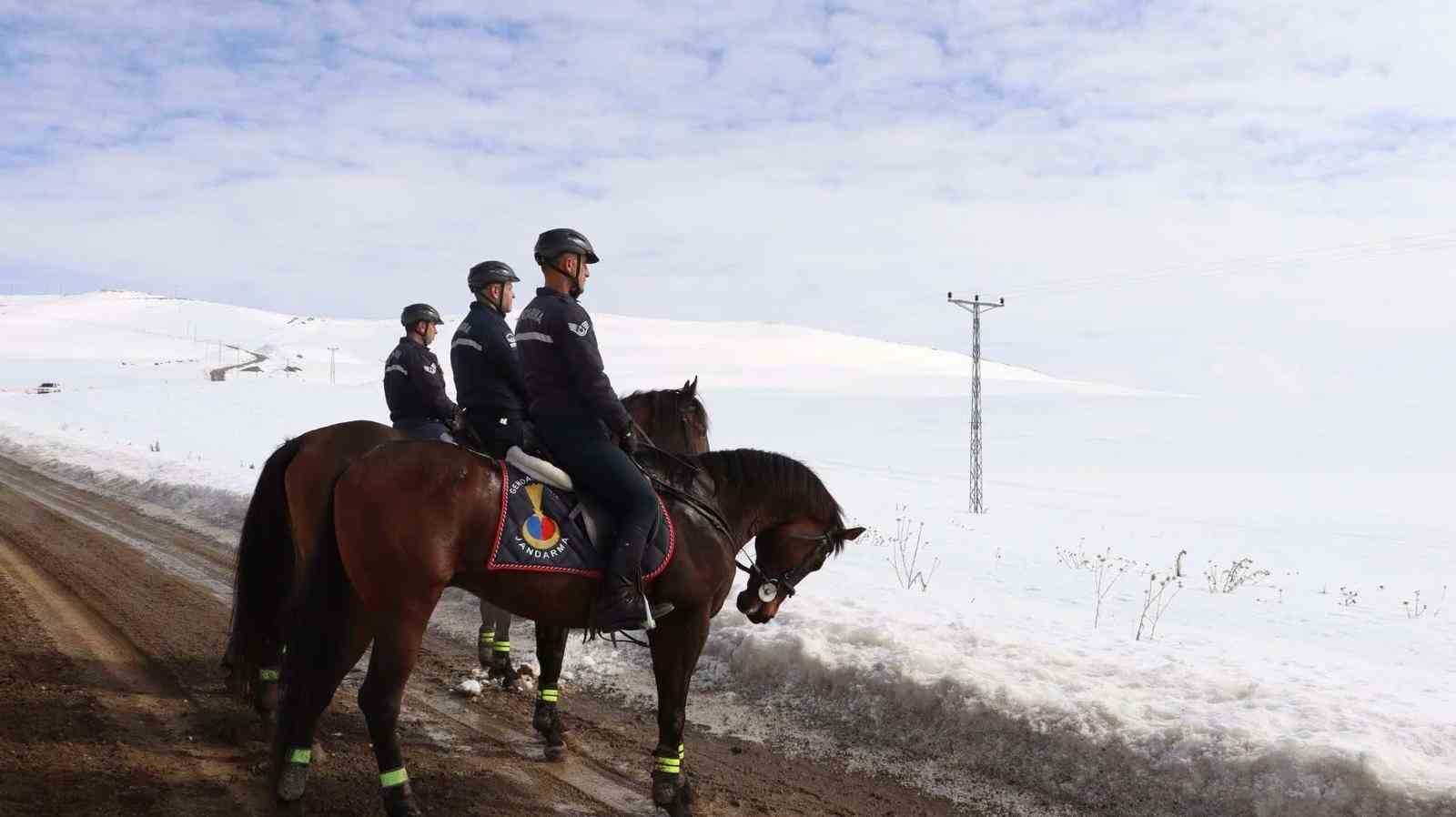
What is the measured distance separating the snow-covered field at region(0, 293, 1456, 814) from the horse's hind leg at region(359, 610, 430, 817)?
2.39 m

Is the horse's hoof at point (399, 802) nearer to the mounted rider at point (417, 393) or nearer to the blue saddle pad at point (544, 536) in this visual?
the blue saddle pad at point (544, 536)

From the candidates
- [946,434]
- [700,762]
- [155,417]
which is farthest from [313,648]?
[946,434]

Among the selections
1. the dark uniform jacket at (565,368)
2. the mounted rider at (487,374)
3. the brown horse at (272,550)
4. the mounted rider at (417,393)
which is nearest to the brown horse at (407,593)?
the dark uniform jacket at (565,368)

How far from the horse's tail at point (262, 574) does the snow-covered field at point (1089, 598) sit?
2254 mm

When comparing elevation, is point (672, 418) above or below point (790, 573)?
above

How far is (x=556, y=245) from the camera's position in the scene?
5480 mm

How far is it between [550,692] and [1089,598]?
7858 millimetres

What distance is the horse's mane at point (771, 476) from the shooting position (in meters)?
6.04

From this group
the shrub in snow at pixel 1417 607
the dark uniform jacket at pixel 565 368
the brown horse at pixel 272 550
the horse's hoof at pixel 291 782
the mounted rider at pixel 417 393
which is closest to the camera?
the horse's hoof at pixel 291 782

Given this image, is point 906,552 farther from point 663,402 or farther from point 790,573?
point 790,573

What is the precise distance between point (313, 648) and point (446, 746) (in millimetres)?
1348

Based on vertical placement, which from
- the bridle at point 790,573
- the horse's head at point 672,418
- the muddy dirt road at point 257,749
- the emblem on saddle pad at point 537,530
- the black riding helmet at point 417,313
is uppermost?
the black riding helmet at point 417,313

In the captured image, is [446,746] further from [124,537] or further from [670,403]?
[124,537]

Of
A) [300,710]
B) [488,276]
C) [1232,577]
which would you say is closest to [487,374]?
[488,276]
